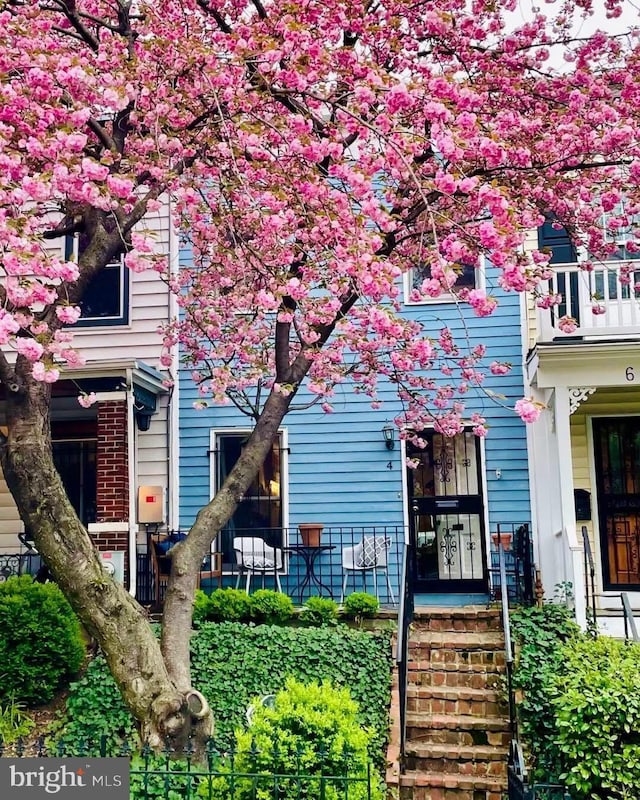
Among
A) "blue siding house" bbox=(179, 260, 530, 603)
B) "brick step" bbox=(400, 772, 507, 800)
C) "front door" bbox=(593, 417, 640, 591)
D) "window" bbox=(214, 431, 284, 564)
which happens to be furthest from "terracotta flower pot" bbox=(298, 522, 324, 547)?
"brick step" bbox=(400, 772, 507, 800)

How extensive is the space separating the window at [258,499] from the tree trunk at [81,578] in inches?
204

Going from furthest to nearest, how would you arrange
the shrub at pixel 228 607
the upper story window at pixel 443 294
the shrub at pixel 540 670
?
the upper story window at pixel 443 294, the shrub at pixel 228 607, the shrub at pixel 540 670

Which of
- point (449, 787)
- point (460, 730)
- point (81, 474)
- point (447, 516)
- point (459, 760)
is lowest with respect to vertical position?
point (449, 787)

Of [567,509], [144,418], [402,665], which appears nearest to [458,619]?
[567,509]

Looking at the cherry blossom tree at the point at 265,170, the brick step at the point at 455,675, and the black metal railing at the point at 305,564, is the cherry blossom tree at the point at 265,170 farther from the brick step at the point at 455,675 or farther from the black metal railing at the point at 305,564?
the black metal railing at the point at 305,564

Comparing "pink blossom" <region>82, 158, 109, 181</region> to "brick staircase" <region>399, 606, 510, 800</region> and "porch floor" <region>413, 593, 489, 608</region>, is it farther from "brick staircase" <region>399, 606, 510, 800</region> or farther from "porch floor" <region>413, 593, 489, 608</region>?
"porch floor" <region>413, 593, 489, 608</region>

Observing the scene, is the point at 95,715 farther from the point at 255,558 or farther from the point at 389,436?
the point at 389,436

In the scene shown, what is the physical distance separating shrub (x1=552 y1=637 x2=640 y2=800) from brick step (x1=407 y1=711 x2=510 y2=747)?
1202mm

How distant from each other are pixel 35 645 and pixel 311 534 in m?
3.89

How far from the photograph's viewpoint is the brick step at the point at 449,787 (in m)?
6.28

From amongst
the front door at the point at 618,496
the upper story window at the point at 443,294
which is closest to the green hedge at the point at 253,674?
the front door at the point at 618,496

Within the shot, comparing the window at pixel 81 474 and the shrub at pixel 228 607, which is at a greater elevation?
the window at pixel 81 474

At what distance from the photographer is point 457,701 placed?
284 inches

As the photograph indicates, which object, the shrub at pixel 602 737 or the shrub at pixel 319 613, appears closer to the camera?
the shrub at pixel 602 737
